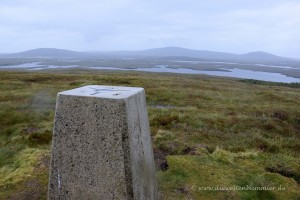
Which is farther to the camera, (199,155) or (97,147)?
(199,155)

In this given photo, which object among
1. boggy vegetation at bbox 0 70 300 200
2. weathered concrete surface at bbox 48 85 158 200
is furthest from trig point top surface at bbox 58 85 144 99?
boggy vegetation at bbox 0 70 300 200

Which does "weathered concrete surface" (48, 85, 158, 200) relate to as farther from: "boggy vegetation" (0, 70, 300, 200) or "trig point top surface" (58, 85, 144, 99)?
"boggy vegetation" (0, 70, 300, 200)

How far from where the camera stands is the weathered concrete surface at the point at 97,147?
5.02 m

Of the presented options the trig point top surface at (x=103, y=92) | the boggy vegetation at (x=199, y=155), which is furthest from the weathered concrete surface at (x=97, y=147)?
the boggy vegetation at (x=199, y=155)

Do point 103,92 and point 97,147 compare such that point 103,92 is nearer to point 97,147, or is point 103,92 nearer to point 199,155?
point 97,147

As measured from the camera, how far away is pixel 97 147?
514 centimetres

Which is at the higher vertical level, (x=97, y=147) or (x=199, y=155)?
(x=97, y=147)

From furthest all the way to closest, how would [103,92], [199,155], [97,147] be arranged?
[199,155], [103,92], [97,147]

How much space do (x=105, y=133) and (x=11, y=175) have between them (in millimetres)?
5788

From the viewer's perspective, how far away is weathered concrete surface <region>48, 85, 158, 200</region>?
5016mm

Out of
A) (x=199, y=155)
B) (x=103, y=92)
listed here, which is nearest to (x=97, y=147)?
(x=103, y=92)

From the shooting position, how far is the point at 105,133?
199 inches

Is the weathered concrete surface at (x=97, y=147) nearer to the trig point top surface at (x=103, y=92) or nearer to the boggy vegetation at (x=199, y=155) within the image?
the trig point top surface at (x=103, y=92)

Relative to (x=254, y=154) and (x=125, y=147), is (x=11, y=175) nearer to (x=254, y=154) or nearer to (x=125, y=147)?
(x=125, y=147)
